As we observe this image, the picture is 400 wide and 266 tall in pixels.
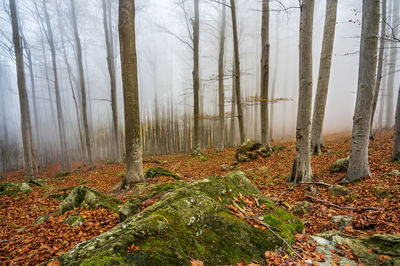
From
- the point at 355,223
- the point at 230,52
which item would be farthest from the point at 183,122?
the point at 355,223

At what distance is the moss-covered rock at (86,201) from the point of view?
383 centimetres

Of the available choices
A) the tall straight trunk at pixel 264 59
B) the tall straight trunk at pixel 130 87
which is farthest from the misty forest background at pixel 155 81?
the tall straight trunk at pixel 130 87

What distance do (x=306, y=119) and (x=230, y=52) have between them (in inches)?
850

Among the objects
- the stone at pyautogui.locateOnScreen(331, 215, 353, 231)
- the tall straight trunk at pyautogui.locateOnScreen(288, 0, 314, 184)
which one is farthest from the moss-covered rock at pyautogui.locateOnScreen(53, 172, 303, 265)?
the tall straight trunk at pyautogui.locateOnScreen(288, 0, 314, 184)

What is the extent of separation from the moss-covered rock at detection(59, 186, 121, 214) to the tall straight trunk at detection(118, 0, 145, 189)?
1.92 metres

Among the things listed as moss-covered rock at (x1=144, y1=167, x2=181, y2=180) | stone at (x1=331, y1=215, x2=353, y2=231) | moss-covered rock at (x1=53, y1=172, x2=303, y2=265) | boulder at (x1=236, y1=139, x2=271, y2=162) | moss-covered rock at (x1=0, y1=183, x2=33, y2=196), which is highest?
moss-covered rock at (x1=53, y1=172, x2=303, y2=265)

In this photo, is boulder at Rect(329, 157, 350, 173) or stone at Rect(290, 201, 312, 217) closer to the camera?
stone at Rect(290, 201, 312, 217)

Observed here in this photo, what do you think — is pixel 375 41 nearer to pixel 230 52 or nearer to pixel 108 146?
pixel 230 52

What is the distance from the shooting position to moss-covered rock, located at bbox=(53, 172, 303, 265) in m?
1.32

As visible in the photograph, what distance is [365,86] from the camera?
4543mm

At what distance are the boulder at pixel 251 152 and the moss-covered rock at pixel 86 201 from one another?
6689 millimetres

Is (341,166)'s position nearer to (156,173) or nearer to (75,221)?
(156,173)

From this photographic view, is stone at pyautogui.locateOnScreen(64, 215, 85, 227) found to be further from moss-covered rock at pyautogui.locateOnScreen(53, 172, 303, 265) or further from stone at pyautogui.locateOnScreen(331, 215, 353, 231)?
stone at pyautogui.locateOnScreen(331, 215, 353, 231)

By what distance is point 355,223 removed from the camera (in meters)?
2.87
